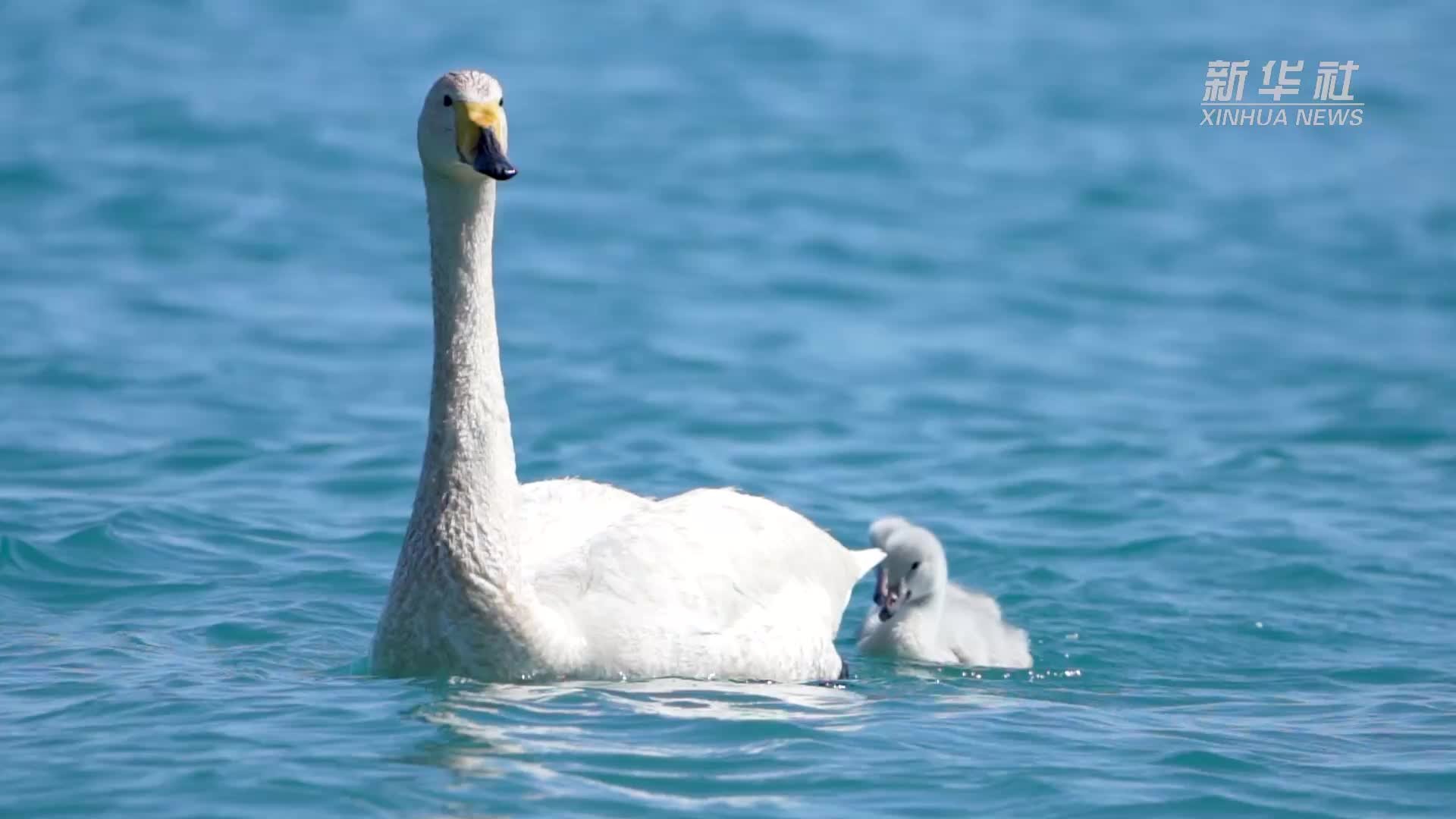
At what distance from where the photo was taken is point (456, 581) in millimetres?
7387

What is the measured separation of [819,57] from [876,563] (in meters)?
18.4

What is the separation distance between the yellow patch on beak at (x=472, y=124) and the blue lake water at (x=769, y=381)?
72.3 inches

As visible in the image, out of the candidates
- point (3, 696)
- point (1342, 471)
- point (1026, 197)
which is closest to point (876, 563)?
point (3, 696)

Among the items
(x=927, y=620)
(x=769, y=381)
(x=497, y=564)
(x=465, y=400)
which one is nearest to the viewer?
(x=497, y=564)

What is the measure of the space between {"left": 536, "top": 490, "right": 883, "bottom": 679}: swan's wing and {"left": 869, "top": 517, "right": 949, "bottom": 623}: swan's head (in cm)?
70

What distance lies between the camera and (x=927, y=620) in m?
9.34

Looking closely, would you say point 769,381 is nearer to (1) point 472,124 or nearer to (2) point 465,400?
(2) point 465,400

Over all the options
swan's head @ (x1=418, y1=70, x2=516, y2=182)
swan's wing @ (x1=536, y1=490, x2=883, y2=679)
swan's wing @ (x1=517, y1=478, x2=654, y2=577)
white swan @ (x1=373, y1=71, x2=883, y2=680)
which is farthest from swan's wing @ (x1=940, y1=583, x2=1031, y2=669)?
swan's head @ (x1=418, y1=70, x2=516, y2=182)

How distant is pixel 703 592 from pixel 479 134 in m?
1.84

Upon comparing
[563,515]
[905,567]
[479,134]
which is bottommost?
[563,515]

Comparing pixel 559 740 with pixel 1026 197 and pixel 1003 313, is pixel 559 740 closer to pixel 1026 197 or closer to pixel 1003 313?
pixel 1003 313

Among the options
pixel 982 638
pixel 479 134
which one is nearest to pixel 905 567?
pixel 982 638

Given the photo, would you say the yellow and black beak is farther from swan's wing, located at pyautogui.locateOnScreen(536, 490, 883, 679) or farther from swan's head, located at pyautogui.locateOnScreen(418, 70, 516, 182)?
swan's wing, located at pyautogui.locateOnScreen(536, 490, 883, 679)

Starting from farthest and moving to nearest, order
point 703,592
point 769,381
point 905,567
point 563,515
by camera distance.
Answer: point 769,381, point 905,567, point 563,515, point 703,592
